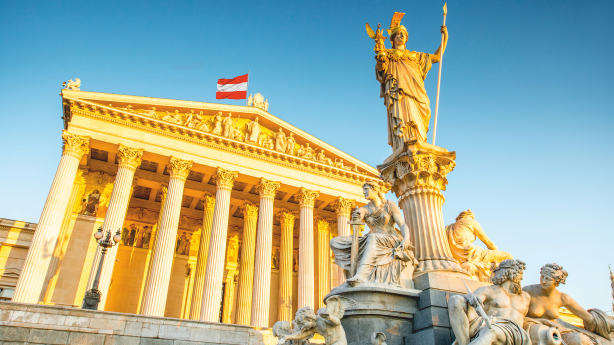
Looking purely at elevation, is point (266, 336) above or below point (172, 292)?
below

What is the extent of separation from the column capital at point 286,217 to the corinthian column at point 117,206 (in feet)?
33.0

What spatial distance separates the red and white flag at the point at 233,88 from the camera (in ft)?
86.5

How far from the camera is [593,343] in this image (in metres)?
4.95

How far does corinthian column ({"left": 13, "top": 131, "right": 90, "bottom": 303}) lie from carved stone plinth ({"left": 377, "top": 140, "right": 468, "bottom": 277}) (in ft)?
58.1

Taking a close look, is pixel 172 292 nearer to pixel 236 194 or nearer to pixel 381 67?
pixel 236 194

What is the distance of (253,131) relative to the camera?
26.9m

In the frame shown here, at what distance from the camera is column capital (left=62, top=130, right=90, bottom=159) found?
70.8 ft

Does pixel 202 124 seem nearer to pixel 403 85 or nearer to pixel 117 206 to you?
pixel 117 206

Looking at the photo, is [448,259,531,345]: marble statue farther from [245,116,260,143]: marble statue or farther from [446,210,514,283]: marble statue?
[245,116,260,143]: marble statue

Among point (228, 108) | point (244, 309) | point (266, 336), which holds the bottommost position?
point (266, 336)

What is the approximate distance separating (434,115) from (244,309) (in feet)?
64.0

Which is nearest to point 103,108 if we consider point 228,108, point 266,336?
point 228,108

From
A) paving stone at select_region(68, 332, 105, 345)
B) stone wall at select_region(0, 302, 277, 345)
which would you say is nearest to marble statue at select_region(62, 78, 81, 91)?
stone wall at select_region(0, 302, 277, 345)

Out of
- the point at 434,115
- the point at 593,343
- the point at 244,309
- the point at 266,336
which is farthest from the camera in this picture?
the point at 244,309
